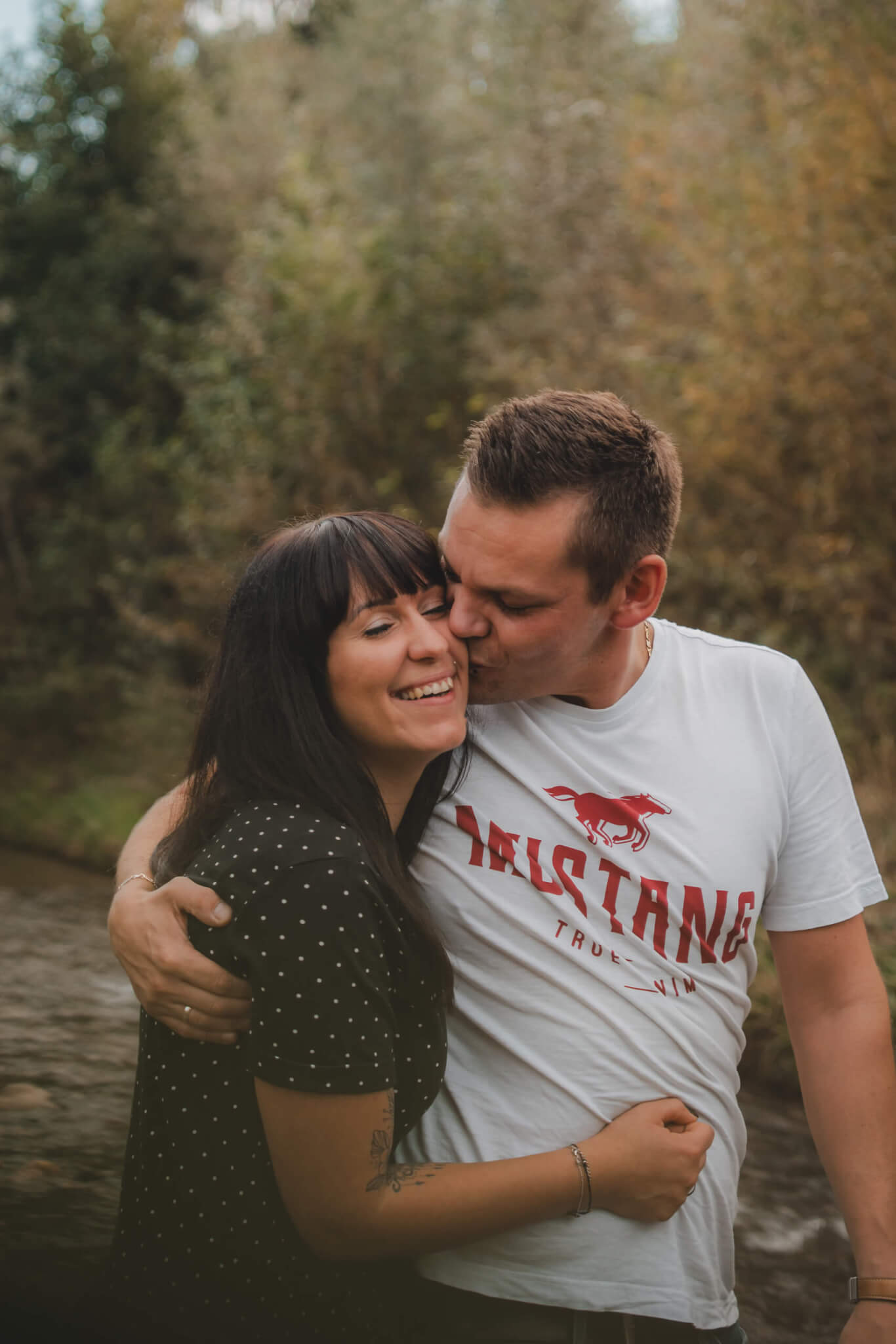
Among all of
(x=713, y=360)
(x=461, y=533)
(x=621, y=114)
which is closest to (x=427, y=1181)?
(x=461, y=533)

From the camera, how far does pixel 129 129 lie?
1391 cm

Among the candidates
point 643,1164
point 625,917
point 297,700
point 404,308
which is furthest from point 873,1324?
point 404,308

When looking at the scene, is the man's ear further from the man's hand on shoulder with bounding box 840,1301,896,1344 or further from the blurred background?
the man's hand on shoulder with bounding box 840,1301,896,1344

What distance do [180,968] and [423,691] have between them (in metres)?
0.58

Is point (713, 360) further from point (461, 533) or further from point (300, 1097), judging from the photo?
point (300, 1097)

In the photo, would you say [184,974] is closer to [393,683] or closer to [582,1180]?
[393,683]

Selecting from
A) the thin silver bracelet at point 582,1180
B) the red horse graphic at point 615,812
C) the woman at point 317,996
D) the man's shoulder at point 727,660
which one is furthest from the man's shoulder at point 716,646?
the thin silver bracelet at point 582,1180

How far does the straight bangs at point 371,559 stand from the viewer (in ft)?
6.08

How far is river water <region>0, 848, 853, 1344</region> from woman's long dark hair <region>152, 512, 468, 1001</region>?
0.80 meters

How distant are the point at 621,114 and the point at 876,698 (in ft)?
20.0

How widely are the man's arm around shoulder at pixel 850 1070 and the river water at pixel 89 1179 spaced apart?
1147 mm

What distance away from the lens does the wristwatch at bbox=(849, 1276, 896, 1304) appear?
1.92 m

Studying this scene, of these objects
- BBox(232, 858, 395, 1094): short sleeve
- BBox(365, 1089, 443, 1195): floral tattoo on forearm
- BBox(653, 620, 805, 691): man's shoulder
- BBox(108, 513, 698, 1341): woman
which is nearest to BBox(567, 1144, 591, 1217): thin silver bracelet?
BBox(108, 513, 698, 1341): woman

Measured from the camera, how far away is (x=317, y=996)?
152cm
